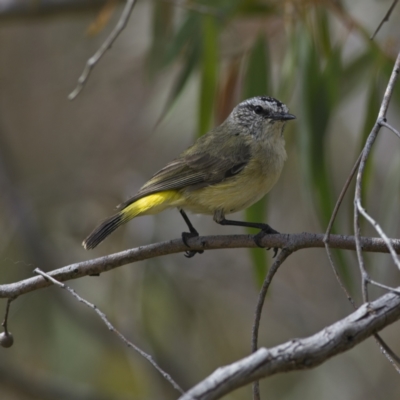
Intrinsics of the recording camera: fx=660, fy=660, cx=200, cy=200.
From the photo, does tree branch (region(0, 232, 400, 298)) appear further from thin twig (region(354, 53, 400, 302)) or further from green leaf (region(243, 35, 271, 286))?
green leaf (region(243, 35, 271, 286))

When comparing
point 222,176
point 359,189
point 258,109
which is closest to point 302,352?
point 359,189

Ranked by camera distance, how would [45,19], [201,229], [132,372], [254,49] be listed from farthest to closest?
Answer: [201,229] < [132,372] < [45,19] < [254,49]

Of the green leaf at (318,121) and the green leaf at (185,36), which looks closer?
the green leaf at (318,121)

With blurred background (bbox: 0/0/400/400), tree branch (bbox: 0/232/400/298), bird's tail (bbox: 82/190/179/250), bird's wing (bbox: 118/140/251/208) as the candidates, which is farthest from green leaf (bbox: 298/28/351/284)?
tree branch (bbox: 0/232/400/298)

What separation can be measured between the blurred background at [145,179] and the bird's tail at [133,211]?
25.7 inches

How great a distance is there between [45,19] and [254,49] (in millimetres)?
1845

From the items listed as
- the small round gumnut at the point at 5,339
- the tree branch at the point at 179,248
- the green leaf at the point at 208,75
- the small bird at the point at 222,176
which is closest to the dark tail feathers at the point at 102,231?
the small bird at the point at 222,176

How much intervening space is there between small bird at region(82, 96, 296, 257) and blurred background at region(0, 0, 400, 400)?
24 centimetres

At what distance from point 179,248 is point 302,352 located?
1.13 m

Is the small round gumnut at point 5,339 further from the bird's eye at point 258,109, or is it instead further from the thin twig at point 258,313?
the bird's eye at point 258,109

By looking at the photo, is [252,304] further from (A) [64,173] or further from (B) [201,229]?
(A) [64,173]

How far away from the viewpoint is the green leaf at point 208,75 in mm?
3438

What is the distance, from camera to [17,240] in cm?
580

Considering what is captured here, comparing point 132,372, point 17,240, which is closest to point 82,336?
point 132,372
